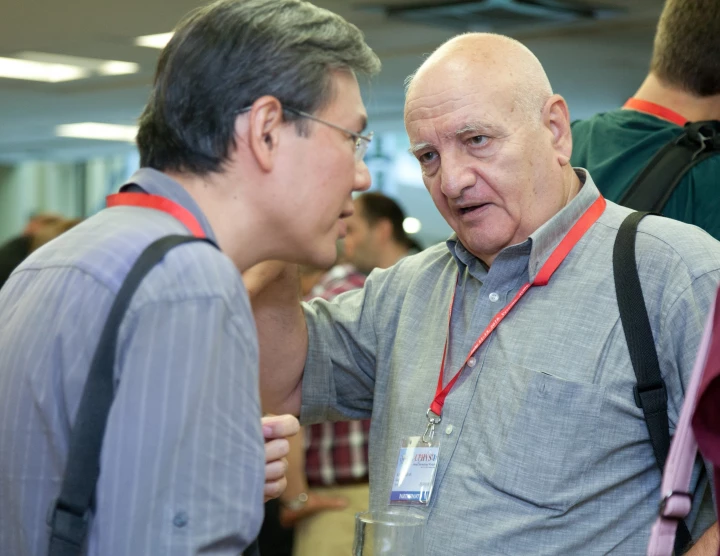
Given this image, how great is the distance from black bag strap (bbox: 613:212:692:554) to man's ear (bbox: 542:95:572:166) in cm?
32

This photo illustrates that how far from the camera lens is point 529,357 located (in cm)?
186

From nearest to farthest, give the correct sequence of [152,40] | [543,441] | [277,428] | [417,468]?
[277,428] → [543,441] → [417,468] → [152,40]

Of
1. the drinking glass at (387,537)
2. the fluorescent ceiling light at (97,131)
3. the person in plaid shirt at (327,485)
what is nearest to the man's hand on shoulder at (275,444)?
the drinking glass at (387,537)

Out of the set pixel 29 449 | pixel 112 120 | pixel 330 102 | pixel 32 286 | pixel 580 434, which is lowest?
pixel 112 120

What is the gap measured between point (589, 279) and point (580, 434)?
0.97 ft

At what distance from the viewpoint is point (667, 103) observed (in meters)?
2.46

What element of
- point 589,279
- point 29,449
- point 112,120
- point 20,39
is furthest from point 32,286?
point 112,120

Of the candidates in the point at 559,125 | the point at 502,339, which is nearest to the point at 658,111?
the point at 559,125

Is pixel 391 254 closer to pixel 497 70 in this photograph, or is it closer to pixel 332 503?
pixel 332 503

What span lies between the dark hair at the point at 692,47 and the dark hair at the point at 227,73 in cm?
124

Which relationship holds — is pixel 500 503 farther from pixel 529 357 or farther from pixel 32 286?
pixel 32 286

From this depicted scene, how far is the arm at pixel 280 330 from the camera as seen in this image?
218cm

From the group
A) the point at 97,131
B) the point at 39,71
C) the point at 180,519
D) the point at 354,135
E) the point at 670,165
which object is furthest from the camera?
the point at 97,131

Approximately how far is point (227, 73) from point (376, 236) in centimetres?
355
